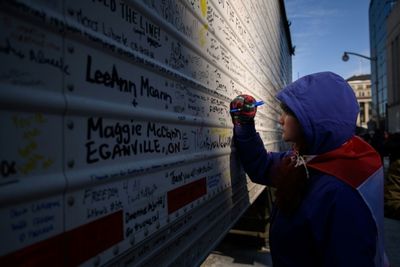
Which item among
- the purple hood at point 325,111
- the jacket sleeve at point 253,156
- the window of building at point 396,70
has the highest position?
the window of building at point 396,70

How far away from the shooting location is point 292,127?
2254mm

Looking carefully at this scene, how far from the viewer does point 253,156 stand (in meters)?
3.21

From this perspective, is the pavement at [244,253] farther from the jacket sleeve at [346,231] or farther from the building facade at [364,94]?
the building facade at [364,94]

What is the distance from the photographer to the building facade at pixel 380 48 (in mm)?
45500

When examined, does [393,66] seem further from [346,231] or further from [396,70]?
[346,231]

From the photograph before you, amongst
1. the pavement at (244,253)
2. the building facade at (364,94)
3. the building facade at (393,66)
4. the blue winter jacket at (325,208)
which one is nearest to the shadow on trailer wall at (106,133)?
the blue winter jacket at (325,208)

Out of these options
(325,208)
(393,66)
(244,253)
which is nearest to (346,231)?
(325,208)

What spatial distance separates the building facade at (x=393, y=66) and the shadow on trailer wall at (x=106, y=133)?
36.5m

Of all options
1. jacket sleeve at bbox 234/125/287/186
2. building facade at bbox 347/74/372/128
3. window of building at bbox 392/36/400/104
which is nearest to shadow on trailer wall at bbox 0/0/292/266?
jacket sleeve at bbox 234/125/287/186

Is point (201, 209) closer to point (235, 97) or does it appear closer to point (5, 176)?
point (235, 97)

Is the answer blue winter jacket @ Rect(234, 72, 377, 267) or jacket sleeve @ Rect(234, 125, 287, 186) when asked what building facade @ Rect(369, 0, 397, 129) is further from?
blue winter jacket @ Rect(234, 72, 377, 267)

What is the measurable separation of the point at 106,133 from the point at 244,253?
17.7 ft

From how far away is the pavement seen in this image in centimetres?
597

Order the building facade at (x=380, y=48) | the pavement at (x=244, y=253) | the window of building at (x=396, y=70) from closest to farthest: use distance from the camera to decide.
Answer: the pavement at (x=244, y=253)
the window of building at (x=396, y=70)
the building facade at (x=380, y=48)
